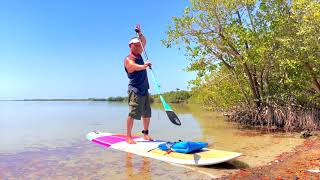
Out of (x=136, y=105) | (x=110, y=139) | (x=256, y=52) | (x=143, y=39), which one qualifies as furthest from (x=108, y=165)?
(x=256, y=52)

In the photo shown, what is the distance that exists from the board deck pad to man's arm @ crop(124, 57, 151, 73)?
1640mm

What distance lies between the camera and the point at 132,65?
7.81 meters

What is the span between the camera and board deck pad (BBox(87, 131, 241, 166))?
6410mm

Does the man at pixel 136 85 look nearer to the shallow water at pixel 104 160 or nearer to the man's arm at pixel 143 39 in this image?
the man's arm at pixel 143 39

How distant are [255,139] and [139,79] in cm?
429

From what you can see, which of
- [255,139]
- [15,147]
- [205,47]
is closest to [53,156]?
[15,147]

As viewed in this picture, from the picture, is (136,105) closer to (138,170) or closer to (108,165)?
(108,165)

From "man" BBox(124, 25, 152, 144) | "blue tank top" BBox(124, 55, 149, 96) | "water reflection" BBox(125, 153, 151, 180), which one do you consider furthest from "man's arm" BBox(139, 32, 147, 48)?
"water reflection" BBox(125, 153, 151, 180)

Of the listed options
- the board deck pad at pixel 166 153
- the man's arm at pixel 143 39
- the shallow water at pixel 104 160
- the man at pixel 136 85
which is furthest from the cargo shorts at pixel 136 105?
the man's arm at pixel 143 39

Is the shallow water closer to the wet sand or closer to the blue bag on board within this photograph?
the wet sand

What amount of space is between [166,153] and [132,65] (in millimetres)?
2019

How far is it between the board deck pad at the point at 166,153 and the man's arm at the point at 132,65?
1640 millimetres

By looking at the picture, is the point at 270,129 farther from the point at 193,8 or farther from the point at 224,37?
the point at 193,8

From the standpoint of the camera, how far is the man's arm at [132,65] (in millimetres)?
7552
